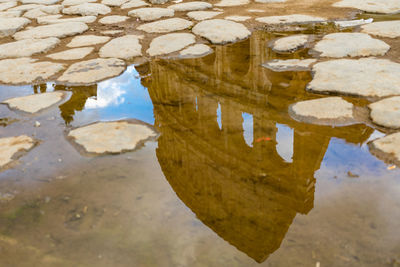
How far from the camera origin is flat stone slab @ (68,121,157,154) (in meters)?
1.80

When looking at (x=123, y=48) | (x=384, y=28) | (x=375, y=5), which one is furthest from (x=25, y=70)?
(x=375, y=5)

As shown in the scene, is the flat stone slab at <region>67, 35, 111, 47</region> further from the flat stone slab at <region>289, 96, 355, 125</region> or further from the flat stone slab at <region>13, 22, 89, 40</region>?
the flat stone slab at <region>289, 96, 355, 125</region>

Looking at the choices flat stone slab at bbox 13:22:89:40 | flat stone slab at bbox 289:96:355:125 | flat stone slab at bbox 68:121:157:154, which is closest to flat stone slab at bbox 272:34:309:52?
flat stone slab at bbox 289:96:355:125

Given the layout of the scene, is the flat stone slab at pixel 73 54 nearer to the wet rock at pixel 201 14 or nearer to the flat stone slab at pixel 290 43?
the wet rock at pixel 201 14

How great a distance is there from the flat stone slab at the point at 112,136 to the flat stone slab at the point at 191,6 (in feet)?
9.96

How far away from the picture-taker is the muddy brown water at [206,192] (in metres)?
1.18

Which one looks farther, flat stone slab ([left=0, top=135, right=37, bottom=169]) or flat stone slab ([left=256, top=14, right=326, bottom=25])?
flat stone slab ([left=256, top=14, right=326, bottom=25])

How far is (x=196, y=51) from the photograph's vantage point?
10.3ft

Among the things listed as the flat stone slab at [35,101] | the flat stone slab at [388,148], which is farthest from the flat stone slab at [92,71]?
the flat stone slab at [388,148]

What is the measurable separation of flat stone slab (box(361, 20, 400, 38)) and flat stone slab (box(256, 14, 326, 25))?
56cm

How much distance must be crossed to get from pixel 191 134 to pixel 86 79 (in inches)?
48.4

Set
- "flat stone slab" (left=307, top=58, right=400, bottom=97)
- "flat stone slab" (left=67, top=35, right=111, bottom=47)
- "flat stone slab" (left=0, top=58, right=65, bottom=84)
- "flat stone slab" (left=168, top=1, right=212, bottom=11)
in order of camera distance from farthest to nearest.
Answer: "flat stone slab" (left=168, top=1, right=212, bottom=11)
"flat stone slab" (left=67, top=35, right=111, bottom=47)
"flat stone slab" (left=0, top=58, right=65, bottom=84)
"flat stone slab" (left=307, top=58, right=400, bottom=97)

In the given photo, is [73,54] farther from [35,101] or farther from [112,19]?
[112,19]

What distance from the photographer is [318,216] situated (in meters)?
1.30
